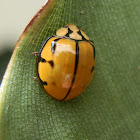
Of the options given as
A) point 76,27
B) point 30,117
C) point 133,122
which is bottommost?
point 133,122

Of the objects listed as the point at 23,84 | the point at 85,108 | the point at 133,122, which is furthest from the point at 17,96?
the point at 133,122

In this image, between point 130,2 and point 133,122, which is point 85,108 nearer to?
point 133,122

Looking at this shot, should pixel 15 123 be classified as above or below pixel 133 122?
above
